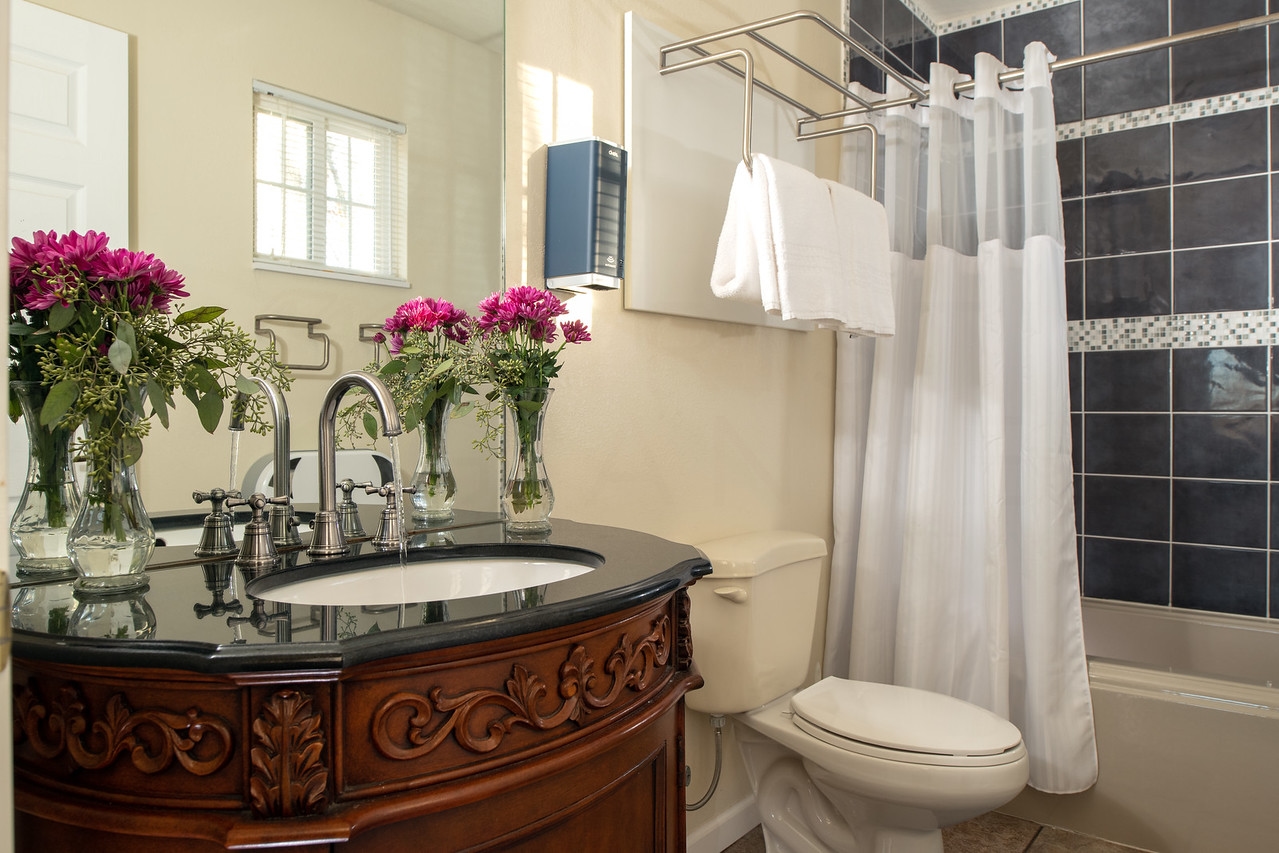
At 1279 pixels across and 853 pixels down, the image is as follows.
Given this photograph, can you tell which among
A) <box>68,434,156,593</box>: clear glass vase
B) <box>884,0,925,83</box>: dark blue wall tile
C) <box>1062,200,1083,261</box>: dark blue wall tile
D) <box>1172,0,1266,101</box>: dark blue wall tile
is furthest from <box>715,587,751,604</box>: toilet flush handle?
<box>1172,0,1266,101</box>: dark blue wall tile

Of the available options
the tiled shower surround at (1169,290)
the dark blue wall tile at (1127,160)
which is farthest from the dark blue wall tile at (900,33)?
the dark blue wall tile at (1127,160)

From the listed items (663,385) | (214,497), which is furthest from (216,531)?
(663,385)

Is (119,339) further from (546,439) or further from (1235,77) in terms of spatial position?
(1235,77)

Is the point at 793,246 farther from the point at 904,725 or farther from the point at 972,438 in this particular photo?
the point at 904,725

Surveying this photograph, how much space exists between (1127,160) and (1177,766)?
6.11 ft

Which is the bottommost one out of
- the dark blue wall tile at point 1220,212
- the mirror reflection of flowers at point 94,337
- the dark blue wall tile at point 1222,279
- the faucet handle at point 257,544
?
the faucet handle at point 257,544

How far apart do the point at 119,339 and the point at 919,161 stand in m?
2.10

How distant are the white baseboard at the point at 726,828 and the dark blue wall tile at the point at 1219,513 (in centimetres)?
165

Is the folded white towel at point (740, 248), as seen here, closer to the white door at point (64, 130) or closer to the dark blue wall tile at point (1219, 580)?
the white door at point (64, 130)

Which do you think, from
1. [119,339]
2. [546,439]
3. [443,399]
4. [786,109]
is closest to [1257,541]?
[786,109]

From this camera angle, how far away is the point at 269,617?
82cm

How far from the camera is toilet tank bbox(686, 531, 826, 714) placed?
184cm

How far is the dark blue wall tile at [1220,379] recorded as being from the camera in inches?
105

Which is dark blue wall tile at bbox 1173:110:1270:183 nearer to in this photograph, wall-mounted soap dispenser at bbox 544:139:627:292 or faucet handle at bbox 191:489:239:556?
wall-mounted soap dispenser at bbox 544:139:627:292
